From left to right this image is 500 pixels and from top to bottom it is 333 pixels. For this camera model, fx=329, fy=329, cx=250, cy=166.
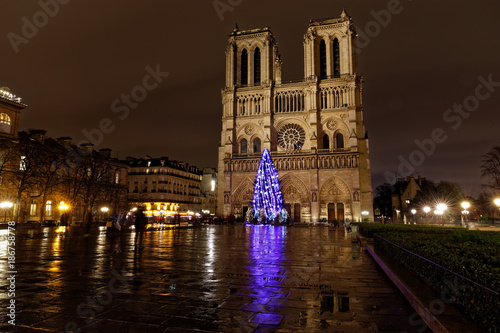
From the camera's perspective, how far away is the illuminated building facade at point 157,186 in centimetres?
6256

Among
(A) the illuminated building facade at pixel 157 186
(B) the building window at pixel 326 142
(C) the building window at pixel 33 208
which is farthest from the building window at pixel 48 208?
(B) the building window at pixel 326 142

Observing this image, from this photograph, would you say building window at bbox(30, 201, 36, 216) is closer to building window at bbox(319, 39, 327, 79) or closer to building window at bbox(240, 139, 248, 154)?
building window at bbox(240, 139, 248, 154)

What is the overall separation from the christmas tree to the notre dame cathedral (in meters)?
9.93

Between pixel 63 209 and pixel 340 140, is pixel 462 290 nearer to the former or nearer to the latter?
pixel 63 209

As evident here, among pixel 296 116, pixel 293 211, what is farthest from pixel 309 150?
pixel 293 211

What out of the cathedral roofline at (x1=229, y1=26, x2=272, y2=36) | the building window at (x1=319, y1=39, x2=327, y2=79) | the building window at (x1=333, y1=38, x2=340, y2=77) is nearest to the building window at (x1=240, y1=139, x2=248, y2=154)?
the building window at (x1=319, y1=39, x2=327, y2=79)

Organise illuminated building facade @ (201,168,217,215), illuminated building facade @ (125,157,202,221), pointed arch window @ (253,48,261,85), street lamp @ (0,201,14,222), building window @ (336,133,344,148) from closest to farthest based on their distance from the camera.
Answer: street lamp @ (0,201,14,222), building window @ (336,133,344,148), pointed arch window @ (253,48,261,85), illuminated building facade @ (125,157,202,221), illuminated building facade @ (201,168,217,215)

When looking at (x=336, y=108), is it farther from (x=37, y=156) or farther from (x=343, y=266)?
(x=343, y=266)

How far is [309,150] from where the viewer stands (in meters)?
51.3

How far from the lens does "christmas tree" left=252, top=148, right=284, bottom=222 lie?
4141 cm

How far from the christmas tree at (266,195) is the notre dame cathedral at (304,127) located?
9926mm

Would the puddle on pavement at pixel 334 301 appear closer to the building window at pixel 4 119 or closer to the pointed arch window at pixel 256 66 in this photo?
the building window at pixel 4 119

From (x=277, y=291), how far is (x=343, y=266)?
3.59 meters

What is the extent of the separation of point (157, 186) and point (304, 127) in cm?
3061
